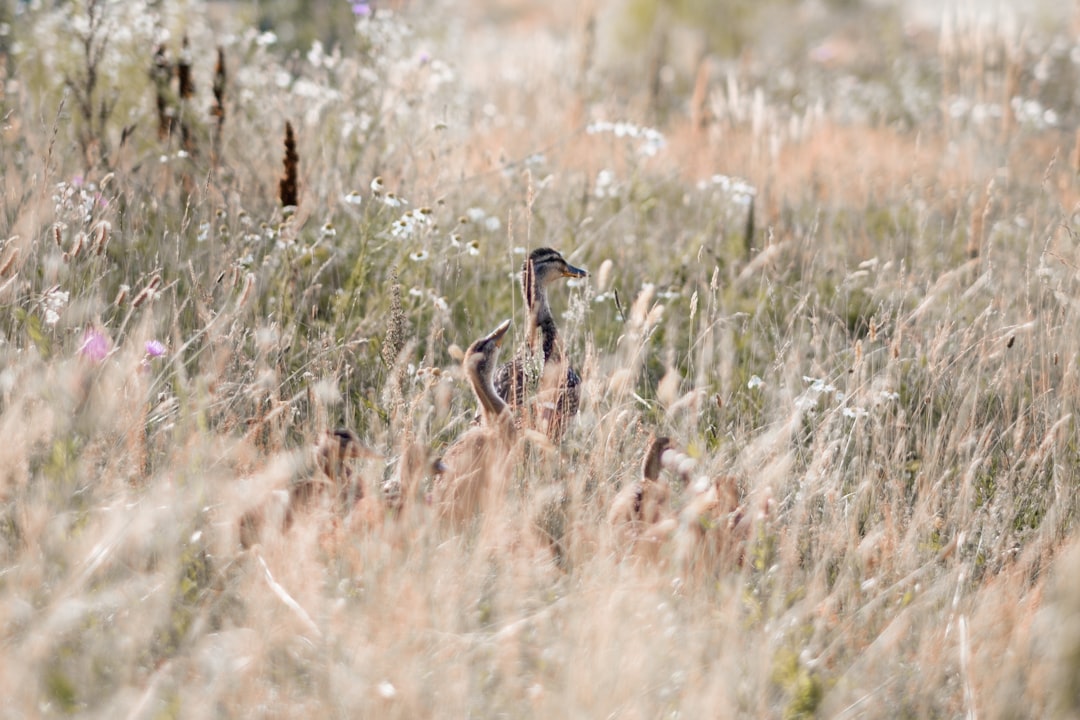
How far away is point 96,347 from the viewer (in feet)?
9.89

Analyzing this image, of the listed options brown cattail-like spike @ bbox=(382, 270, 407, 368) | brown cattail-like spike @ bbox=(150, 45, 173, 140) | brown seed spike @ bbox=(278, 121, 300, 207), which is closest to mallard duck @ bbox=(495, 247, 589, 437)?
brown cattail-like spike @ bbox=(382, 270, 407, 368)

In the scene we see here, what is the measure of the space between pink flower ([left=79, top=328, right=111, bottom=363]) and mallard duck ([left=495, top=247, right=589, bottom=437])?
116 centimetres

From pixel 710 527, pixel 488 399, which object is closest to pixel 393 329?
pixel 488 399

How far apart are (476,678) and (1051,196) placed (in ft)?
15.6

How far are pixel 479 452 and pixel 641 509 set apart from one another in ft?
1.54

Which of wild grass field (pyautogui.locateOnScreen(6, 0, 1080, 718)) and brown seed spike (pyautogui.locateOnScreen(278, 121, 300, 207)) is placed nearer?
wild grass field (pyautogui.locateOnScreen(6, 0, 1080, 718))

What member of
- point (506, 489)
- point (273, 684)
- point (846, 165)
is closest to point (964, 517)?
point (506, 489)

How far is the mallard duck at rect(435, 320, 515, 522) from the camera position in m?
2.83

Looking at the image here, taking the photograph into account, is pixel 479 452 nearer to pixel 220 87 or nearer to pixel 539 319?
pixel 539 319

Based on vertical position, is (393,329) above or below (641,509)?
above

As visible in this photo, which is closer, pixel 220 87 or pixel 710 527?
pixel 710 527

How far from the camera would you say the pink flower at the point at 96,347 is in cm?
297

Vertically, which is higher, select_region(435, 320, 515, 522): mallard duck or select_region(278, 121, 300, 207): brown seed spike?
select_region(278, 121, 300, 207): brown seed spike

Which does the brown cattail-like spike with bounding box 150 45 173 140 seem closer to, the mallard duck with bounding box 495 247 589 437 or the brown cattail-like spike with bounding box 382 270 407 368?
the mallard duck with bounding box 495 247 589 437
